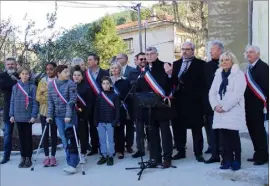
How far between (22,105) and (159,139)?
2.26 meters

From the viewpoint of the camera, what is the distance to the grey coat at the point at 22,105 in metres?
6.75

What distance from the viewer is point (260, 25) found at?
416 inches

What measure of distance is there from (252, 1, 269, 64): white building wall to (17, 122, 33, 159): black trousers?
5841 millimetres

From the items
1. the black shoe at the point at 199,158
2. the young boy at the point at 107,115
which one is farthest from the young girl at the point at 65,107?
the black shoe at the point at 199,158

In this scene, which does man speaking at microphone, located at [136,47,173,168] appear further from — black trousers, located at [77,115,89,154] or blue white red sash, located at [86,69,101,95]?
black trousers, located at [77,115,89,154]

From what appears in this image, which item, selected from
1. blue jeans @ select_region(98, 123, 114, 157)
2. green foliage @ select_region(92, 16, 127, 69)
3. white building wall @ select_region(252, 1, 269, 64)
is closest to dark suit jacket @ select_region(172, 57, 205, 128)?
blue jeans @ select_region(98, 123, 114, 157)

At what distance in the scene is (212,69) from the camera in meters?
6.26

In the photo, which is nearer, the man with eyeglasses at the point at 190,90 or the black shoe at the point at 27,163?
the man with eyeglasses at the point at 190,90

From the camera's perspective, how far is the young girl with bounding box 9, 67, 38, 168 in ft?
22.2

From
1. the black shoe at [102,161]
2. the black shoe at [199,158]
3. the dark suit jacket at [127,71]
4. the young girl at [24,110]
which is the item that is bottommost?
the black shoe at [102,161]

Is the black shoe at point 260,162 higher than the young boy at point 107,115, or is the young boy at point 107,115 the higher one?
the young boy at point 107,115

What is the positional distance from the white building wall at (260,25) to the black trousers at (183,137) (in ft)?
13.5

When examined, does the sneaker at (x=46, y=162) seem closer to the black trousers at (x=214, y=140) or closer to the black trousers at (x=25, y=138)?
the black trousers at (x=25, y=138)

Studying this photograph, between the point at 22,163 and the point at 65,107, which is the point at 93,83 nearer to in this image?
the point at 65,107
